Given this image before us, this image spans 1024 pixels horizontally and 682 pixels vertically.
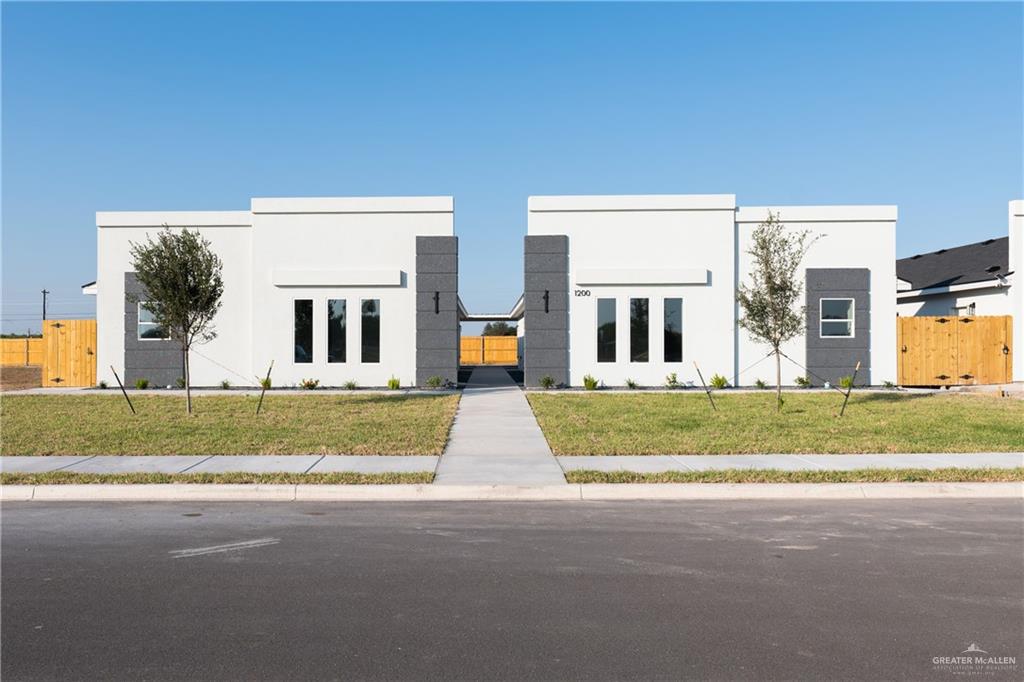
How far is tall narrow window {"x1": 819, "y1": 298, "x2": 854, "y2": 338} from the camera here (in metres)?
23.7

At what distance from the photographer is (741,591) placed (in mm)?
5641

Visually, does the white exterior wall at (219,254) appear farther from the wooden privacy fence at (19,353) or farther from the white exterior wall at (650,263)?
the wooden privacy fence at (19,353)

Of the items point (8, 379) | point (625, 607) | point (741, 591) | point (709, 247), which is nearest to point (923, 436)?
point (741, 591)

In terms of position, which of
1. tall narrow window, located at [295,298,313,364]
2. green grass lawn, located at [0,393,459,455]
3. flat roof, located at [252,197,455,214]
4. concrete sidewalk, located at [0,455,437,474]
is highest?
flat roof, located at [252,197,455,214]

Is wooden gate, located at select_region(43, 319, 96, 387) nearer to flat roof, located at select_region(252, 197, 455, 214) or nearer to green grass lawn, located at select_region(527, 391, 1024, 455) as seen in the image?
flat roof, located at select_region(252, 197, 455, 214)

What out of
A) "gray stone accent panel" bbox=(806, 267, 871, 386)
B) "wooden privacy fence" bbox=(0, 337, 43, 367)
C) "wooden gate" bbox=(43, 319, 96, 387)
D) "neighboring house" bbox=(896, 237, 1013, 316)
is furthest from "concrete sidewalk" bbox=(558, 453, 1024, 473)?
"wooden privacy fence" bbox=(0, 337, 43, 367)

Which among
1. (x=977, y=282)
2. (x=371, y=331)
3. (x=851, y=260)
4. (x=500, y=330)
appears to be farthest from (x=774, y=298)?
(x=500, y=330)

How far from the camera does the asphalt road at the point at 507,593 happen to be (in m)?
4.41

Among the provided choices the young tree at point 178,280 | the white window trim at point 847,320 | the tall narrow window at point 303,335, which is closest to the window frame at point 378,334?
the tall narrow window at point 303,335

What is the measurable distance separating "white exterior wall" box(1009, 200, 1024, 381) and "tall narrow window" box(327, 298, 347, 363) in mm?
22681

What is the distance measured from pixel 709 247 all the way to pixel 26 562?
68.2ft

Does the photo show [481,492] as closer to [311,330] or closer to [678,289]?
[678,289]

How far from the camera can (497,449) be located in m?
12.2

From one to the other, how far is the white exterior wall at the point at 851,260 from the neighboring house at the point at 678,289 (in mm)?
33
